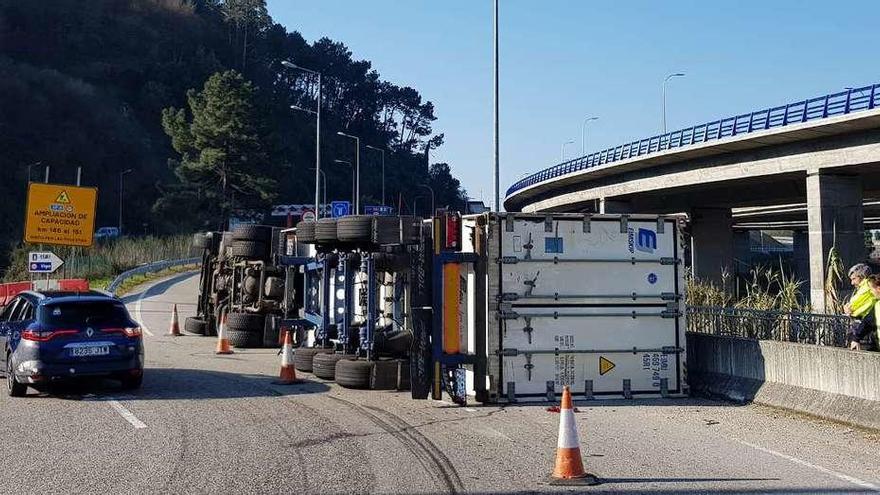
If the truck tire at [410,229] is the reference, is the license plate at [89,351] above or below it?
below

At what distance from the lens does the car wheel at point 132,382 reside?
40.6ft

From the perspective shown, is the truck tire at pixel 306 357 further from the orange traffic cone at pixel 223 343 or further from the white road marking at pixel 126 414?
the orange traffic cone at pixel 223 343

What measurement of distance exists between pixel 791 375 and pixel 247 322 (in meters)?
12.2

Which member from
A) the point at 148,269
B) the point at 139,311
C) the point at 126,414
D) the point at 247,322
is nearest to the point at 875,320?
the point at 126,414

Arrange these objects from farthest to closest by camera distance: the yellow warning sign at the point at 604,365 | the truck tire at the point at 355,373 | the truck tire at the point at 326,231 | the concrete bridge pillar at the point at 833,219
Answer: the concrete bridge pillar at the point at 833,219 < the truck tire at the point at 326,231 < the truck tire at the point at 355,373 < the yellow warning sign at the point at 604,365

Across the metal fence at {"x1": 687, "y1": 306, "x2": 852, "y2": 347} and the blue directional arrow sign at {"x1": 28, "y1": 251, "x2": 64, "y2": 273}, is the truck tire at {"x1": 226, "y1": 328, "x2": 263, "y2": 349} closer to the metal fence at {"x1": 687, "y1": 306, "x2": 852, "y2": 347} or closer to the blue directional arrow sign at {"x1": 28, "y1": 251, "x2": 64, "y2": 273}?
the metal fence at {"x1": 687, "y1": 306, "x2": 852, "y2": 347}

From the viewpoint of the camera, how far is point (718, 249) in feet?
156

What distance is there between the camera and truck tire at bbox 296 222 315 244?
46.9 feet

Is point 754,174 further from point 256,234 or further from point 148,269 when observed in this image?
point 148,269

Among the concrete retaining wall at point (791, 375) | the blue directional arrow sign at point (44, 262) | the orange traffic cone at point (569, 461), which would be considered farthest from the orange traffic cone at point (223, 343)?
the orange traffic cone at point (569, 461)

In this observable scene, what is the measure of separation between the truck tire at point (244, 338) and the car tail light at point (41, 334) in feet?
25.2

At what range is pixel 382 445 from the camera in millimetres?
8656

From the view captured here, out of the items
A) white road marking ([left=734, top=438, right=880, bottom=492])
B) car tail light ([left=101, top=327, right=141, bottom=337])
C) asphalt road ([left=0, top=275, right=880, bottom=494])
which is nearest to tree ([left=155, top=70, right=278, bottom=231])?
car tail light ([left=101, top=327, right=141, bottom=337])

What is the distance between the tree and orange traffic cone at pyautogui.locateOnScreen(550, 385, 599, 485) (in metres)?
60.6
